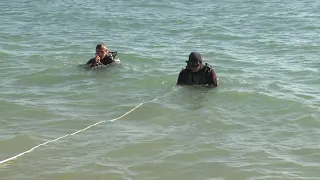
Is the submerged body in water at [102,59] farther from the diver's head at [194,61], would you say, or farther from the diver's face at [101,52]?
the diver's head at [194,61]

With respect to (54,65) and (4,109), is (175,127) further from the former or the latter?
(54,65)

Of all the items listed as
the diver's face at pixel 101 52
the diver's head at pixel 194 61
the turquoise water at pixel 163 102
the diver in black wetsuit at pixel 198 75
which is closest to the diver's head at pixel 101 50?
the diver's face at pixel 101 52

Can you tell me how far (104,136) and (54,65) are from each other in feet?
17.6

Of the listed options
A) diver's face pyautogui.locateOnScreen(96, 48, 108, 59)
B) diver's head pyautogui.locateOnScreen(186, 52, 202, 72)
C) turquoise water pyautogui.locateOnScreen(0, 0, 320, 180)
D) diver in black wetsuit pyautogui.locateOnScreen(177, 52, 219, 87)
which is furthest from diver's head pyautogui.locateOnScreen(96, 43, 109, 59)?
diver's head pyautogui.locateOnScreen(186, 52, 202, 72)

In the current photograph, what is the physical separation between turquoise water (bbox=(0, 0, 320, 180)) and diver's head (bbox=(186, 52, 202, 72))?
383mm

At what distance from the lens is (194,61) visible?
962cm

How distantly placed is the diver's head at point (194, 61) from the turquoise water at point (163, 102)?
0.38 m

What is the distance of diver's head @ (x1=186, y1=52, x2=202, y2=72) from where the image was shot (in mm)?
9570

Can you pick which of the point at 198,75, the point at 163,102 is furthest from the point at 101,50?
the point at 163,102

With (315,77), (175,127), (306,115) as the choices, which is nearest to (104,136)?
(175,127)

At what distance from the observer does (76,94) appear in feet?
31.8

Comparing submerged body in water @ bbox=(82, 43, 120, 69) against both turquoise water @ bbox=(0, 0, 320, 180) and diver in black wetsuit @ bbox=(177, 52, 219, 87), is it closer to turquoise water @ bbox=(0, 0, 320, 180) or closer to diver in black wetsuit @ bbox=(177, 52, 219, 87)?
turquoise water @ bbox=(0, 0, 320, 180)

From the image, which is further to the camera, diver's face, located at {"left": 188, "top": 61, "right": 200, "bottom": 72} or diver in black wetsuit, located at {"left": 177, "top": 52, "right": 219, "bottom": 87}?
diver in black wetsuit, located at {"left": 177, "top": 52, "right": 219, "bottom": 87}

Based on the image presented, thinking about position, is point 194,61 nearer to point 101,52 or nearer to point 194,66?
point 194,66
